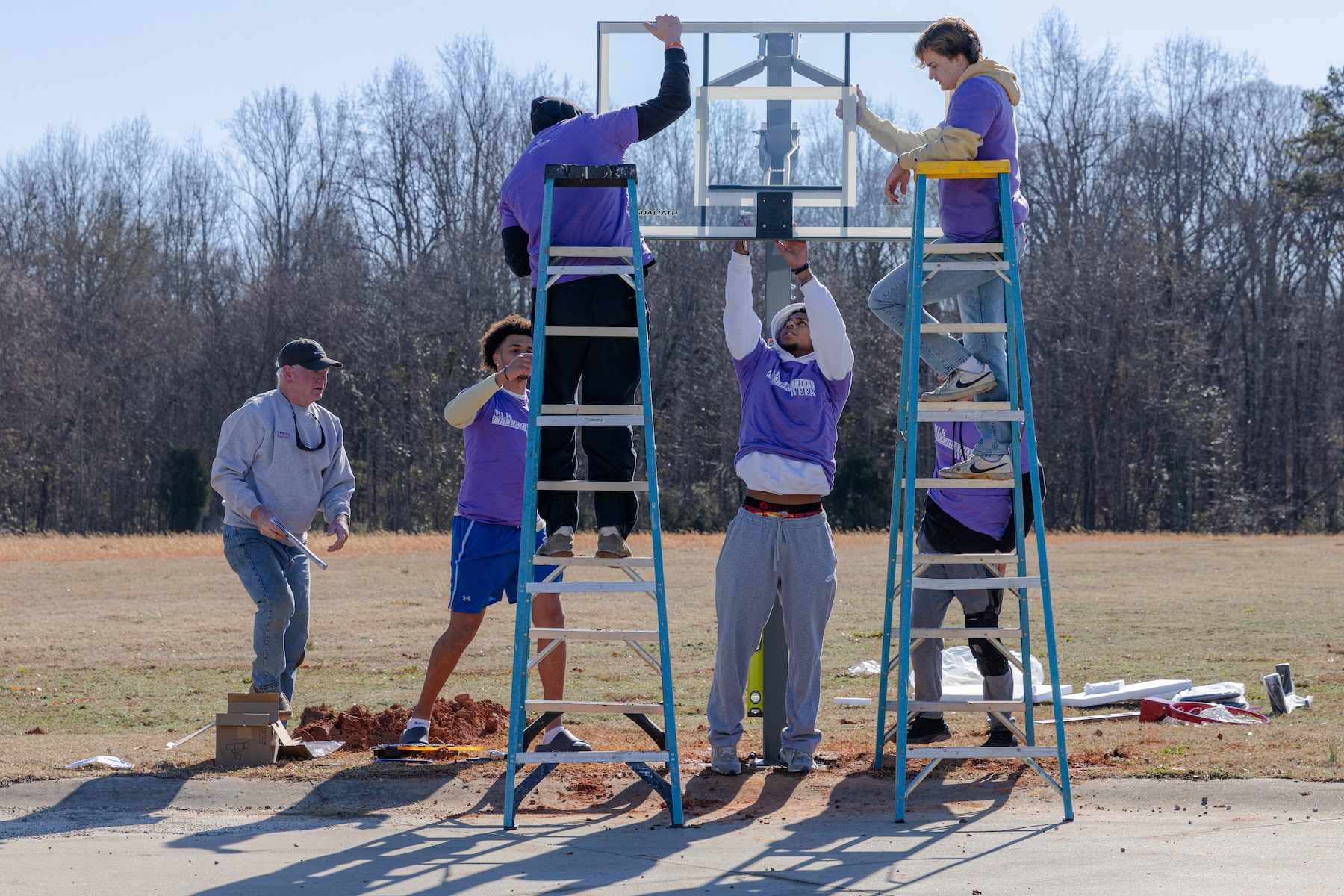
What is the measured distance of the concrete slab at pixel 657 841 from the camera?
4531 mm

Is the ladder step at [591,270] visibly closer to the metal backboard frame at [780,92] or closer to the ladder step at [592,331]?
the ladder step at [592,331]

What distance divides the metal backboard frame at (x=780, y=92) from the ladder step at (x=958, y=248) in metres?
1.53

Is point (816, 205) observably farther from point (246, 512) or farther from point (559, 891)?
point (559, 891)

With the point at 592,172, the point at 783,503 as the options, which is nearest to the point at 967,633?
the point at 783,503

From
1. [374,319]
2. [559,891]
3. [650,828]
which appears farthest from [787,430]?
[374,319]

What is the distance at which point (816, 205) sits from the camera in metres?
7.38

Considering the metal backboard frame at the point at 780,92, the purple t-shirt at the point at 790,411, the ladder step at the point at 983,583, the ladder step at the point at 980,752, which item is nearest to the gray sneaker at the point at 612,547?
the purple t-shirt at the point at 790,411

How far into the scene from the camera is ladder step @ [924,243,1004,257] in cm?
570

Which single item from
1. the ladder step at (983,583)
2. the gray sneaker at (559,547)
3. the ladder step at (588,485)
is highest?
the ladder step at (588,485)

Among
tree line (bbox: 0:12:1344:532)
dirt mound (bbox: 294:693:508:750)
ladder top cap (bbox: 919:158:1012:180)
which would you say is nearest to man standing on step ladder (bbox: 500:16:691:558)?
ladder top cap (bbox: 919:158:1012:180)

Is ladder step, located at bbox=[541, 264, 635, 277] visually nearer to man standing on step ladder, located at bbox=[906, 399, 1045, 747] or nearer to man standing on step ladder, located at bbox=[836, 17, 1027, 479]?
man standing on step ladder, located at bbox=[836, 17, 1027, 479]

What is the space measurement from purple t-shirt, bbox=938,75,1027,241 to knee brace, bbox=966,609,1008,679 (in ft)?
6.61

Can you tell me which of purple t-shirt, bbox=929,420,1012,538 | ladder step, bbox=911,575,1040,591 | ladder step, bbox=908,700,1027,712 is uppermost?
purple t-shirt, bbox=929,420,1012,538

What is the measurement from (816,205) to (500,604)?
39.0ft
